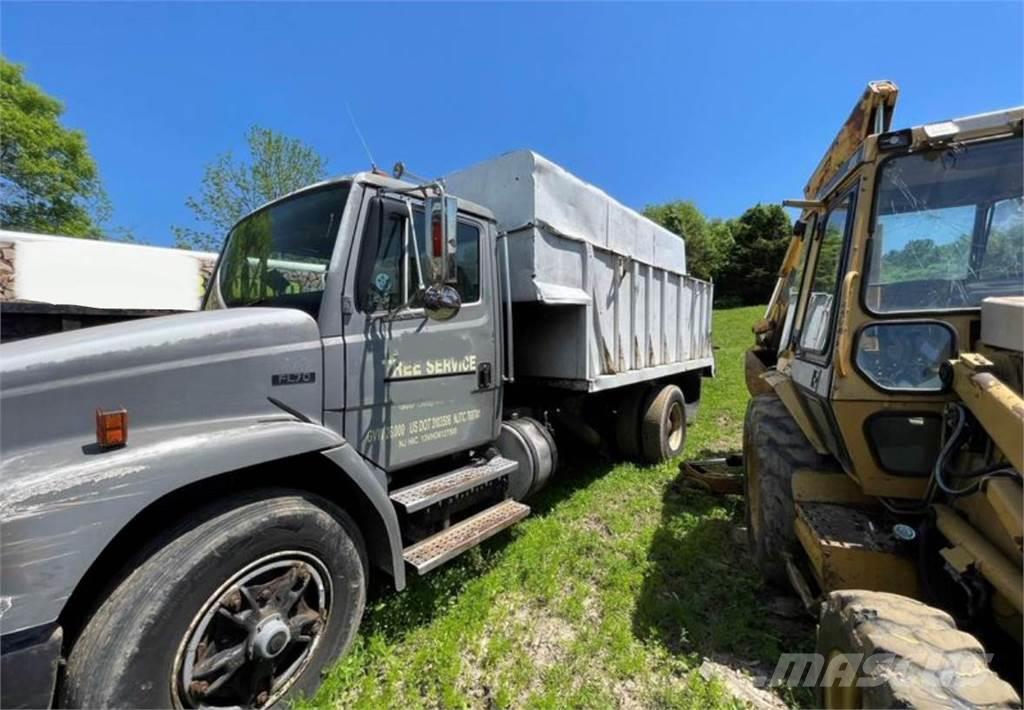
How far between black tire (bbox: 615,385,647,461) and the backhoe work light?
15.7 feet

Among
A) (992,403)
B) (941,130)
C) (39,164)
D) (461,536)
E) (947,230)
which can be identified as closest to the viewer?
(992,403)

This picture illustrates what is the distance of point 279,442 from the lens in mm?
2096

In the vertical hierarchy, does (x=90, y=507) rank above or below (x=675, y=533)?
above

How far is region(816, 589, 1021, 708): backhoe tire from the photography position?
1.33 metres

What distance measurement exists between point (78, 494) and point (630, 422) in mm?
4929

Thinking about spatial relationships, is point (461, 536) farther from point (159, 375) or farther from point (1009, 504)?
point (1009, 504)

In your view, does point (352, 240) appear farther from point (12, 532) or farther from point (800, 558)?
point (800, 558)

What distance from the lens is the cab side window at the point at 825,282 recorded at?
8.88 ft

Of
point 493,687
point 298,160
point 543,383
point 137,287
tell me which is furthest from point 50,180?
point 493,687

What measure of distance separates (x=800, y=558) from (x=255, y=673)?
9.77ft

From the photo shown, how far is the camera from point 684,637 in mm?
2633

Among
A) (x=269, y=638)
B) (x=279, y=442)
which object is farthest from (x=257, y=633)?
(x=279, y=442)

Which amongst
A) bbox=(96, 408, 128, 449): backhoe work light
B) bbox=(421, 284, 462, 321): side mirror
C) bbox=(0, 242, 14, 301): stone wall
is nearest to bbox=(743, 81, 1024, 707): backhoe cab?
bbox=(421, 284, 462, 321): side mirror

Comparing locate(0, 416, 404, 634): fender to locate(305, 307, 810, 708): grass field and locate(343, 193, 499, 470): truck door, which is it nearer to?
locate(343, 193, 499, 470): truck door
